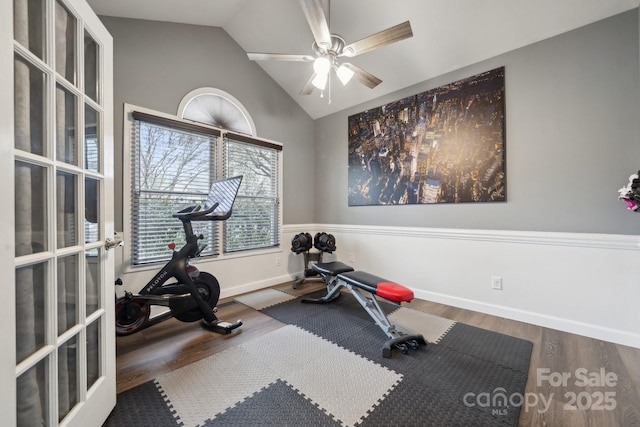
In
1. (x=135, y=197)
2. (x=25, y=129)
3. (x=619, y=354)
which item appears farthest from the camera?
(x=135, y=197)

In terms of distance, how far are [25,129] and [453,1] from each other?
315 centimetres

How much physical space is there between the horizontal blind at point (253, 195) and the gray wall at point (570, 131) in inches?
93.2

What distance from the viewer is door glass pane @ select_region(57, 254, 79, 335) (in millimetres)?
1044

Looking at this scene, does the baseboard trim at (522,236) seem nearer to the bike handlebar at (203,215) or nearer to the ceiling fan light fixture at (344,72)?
the ceiling fan light fixture at (344,72)

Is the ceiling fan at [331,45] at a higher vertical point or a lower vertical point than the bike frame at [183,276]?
higher

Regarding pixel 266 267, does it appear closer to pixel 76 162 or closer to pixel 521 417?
pixel 76 162

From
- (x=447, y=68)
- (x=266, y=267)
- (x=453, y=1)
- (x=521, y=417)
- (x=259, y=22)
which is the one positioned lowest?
(x=521, y=417)

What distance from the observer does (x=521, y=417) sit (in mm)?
1346

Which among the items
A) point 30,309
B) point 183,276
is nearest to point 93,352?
point 30,309

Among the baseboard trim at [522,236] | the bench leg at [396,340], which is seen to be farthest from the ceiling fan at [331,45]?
the bench leg at [396,340]

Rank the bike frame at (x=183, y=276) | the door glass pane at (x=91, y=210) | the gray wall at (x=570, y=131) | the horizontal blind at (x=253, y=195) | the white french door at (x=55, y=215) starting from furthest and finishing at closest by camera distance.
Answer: the horizontal blind at (x=253, y=195)
the bike frame at (x=183, y=276)
the gray wall at (x=570, y=131)
the door glass pane at (x=91, y=210)
the white french door at (x=55, y=215)

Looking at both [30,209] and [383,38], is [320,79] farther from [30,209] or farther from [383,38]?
[30,209]

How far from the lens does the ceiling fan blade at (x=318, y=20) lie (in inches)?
66.6

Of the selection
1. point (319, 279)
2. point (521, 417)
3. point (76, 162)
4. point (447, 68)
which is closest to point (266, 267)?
point (319, 279)
